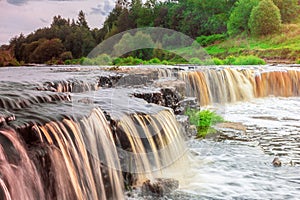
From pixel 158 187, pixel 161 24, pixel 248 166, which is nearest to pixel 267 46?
pixel 161 24

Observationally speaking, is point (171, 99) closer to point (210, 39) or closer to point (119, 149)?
point (119, 149)

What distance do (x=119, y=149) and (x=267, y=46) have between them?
130ft

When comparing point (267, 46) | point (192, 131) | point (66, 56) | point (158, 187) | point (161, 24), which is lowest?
point (158, 187)

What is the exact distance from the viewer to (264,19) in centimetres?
4619

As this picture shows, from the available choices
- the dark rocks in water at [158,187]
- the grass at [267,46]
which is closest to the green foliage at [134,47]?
the grass at [267,46]

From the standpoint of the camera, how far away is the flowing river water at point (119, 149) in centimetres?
454

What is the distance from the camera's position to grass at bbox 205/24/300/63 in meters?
36.1

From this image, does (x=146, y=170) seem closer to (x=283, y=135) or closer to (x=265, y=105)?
(x=283, y=135)

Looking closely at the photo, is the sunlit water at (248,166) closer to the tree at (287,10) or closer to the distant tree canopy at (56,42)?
the distant tree canopy at (56,42)

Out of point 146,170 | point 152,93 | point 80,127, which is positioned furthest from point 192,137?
point 80,127

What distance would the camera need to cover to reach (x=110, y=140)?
5.89 metres

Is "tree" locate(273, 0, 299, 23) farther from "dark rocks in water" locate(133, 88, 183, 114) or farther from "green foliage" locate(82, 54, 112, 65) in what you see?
"dark rocks in water" locate(133, 88, 183, 114)

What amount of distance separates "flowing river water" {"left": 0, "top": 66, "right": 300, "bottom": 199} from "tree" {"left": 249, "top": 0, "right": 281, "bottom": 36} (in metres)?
37.1

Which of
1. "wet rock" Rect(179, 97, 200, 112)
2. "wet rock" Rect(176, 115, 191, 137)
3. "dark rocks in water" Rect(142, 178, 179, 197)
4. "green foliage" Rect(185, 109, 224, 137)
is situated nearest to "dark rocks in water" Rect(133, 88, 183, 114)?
"wet rock" Rect(179, 97, 200, 112)
